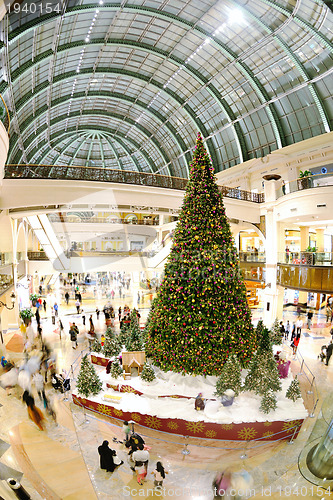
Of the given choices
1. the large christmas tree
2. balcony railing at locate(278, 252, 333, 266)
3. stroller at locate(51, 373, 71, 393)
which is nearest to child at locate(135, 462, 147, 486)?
the large christmas tree

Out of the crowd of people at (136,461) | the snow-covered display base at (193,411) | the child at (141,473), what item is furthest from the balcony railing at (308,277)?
the child at (141,473)

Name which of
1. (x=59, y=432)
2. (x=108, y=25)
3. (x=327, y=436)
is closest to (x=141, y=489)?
(x=59, y=432)

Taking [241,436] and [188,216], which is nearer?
[241,436]

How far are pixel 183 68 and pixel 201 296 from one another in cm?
1999

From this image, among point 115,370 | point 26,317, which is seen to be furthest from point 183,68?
point 115,370

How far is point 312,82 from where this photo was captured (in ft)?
53.2

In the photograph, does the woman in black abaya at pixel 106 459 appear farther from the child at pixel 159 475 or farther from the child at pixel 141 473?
the child at pixel 159 475

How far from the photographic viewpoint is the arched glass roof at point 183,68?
49.4 feet

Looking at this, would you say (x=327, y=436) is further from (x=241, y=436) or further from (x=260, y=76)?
(x=260, y=76)

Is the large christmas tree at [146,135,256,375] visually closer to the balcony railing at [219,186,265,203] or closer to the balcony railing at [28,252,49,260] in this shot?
the balcony railing at [219,186,265,203]

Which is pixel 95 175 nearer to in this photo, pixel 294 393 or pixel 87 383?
pixel 87 383

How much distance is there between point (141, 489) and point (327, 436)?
10.2 ft

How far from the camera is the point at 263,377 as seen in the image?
681cm

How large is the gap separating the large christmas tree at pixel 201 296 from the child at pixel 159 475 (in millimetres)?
2640
